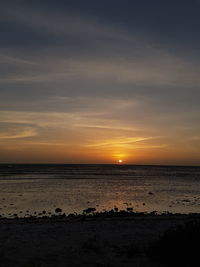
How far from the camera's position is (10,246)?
1320 centimetres

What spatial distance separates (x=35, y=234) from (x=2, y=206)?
2121cm

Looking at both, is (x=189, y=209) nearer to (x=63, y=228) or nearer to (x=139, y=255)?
(x=63, y=228)

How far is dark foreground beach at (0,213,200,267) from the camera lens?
36.6ft

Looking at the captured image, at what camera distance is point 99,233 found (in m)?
15.9

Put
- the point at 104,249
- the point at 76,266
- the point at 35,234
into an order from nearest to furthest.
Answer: the point at 76,266
the point at 104,249
the point at 35,234

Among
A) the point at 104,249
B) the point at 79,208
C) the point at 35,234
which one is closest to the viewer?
the point at 104,249

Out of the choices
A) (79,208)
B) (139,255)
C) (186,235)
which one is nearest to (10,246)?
(139,255)

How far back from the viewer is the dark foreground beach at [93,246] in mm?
11148

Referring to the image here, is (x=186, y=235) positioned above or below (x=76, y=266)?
above

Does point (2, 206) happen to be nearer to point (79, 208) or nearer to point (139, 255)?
point (79, 208)

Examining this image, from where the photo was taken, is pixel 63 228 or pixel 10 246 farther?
pixel 63 228

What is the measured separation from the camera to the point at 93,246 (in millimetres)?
12977

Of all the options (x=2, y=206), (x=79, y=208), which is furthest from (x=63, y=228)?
(x=2, y=206)

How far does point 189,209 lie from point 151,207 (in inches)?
153
